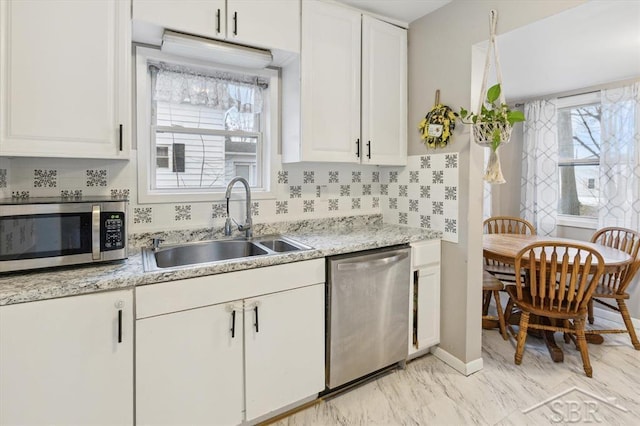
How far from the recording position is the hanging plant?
7.14ft

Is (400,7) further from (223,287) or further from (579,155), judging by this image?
(579,155)

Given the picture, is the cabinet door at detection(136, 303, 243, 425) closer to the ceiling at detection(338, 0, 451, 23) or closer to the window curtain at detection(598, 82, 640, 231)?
the ceiling at detection(338, 0, 451, 23)

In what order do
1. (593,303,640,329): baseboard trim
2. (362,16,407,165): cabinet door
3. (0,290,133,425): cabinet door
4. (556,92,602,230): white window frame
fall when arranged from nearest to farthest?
(0,290,133,425): cabinet door → (362,16,407,165): cabinet door → (593,303,640,329): baseboard trim → (556,92,602,230): white window frame

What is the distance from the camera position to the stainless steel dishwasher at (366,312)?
73.0 inches

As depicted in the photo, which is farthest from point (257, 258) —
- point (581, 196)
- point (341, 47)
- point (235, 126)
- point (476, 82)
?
point (581, 196)

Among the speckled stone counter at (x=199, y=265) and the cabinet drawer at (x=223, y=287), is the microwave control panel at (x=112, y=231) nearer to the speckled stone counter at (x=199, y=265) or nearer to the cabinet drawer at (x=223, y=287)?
the speckled stone counter at (x=199, y=265)

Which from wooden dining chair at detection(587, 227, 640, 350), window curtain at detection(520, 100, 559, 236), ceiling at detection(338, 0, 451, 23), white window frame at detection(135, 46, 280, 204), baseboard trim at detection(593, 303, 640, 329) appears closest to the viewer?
white window frame at detection(135, 46, 280, 204)

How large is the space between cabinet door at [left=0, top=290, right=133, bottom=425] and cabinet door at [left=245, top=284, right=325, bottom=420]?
515mm

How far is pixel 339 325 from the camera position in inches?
73.5

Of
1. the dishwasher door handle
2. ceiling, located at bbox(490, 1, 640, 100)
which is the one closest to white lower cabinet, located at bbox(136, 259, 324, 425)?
the dishwasher door handle

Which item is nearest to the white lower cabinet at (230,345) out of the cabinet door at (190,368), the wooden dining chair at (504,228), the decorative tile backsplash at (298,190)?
the cabinet door at (190,368)

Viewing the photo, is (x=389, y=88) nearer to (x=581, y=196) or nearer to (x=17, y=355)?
(x=17, y=355)

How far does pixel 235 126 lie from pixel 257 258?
1097 millimetres

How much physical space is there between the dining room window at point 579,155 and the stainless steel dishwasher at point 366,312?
269cm
